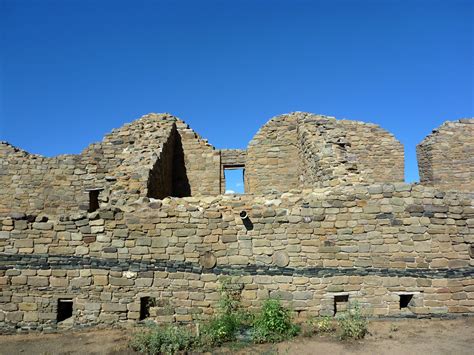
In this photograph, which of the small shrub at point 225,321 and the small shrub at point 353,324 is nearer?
the small shrub at point 225,321

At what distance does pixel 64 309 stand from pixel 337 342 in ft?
19.2

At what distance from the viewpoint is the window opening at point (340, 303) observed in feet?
27.6

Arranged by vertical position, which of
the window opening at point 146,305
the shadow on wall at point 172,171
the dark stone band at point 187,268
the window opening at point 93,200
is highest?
the shadow on wall at point 172,171

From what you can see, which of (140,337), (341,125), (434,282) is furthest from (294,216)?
(341,125)

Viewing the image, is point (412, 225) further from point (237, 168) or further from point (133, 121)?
point (133, 121)

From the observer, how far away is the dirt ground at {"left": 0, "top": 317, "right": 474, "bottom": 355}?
695 cm

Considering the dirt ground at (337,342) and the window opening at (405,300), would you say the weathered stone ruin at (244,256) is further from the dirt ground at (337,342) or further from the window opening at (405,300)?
the dirt ground at (337,342)

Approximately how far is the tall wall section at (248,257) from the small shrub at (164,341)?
87 centimetres

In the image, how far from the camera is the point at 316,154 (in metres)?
10.9

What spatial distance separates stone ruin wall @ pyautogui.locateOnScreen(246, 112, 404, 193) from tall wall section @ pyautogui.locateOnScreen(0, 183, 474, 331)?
4.11 feet

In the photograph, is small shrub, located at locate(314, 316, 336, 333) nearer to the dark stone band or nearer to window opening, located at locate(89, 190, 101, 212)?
the dark stone band

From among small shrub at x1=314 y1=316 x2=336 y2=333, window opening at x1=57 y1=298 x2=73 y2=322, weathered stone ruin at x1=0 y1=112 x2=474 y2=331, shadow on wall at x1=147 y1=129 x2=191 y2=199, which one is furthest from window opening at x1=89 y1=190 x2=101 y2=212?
small shrub at x1=314 y1=316 x2=336 y2=333

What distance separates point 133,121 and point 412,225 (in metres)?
9.81

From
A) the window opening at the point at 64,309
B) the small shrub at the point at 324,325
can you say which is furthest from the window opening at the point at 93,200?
the small shrub at the point at 324,325
